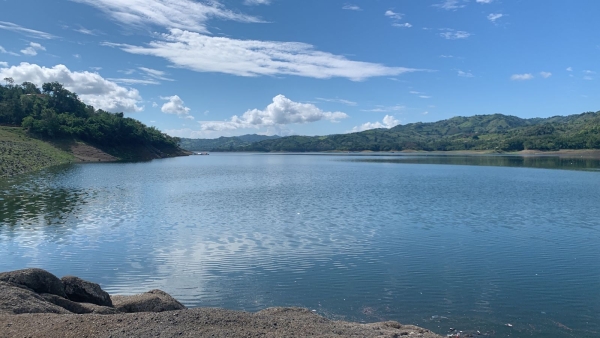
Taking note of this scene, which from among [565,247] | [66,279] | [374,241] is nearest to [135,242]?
[66,279]

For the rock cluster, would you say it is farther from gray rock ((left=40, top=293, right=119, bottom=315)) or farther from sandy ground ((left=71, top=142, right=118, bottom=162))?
sandy ground ((left=71, top=142, right=118, bottom=162))

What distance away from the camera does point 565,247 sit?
2089 centimetres

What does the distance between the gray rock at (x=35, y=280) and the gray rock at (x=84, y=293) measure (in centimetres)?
32

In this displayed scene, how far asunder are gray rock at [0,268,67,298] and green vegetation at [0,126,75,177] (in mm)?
54322

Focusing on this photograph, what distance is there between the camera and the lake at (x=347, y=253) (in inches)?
529

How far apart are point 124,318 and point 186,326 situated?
1.50 metres

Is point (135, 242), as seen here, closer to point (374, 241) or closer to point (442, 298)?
point (374, 241)

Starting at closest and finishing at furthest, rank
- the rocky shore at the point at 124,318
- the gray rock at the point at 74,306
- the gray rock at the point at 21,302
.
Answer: the rocky shore at the point at 124,318
the gray rock at the point at 21,302
the gray rock at the point at 74,306

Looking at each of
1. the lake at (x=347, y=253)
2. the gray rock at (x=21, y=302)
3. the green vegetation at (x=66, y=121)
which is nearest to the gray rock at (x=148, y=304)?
the gray rock at (x=21, y=302)

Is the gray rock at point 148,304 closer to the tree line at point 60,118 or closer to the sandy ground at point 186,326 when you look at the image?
the sandy ground at point 186,326

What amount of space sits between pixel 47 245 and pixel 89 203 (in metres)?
14.9

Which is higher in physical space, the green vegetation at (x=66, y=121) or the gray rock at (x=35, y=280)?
the green vegetation at (x=66, y=121)

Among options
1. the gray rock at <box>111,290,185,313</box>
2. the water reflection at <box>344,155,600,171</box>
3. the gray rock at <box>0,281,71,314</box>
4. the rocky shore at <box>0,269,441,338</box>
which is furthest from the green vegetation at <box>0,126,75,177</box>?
the water reflection at <box>344,155,600,171</box>

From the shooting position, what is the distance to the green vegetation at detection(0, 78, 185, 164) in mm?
106750
